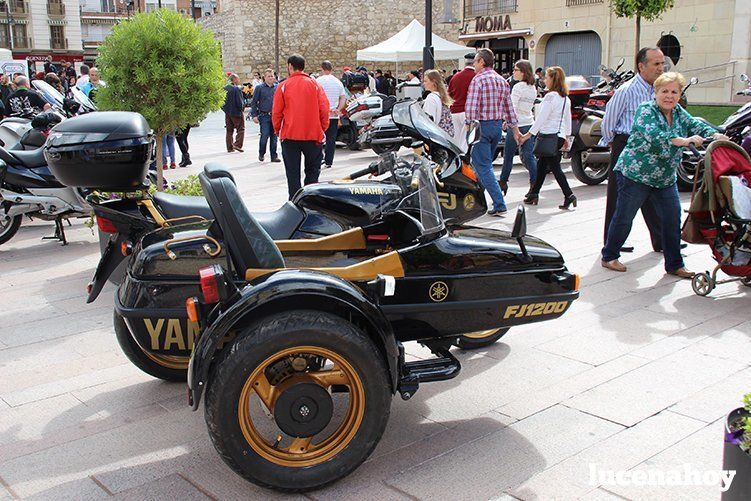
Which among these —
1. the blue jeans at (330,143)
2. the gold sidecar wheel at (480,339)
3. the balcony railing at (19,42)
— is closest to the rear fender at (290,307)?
the gold sidecar wheel at (480,339)

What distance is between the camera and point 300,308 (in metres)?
3.16

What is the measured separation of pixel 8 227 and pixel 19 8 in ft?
198

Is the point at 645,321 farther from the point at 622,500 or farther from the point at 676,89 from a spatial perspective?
the point at 622,500

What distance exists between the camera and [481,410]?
155 inches

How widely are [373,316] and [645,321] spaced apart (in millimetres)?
2807

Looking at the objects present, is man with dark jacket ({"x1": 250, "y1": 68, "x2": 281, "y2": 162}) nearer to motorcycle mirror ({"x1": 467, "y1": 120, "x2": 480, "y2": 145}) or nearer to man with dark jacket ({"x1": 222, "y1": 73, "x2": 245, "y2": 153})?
man with dark jacket ({"x1": 222, "y1": 73, "x2": 245, "y2": 153})

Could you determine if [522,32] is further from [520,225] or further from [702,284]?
[520,225]

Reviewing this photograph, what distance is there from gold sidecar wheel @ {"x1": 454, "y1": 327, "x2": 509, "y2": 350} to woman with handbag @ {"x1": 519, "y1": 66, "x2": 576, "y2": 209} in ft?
16.2

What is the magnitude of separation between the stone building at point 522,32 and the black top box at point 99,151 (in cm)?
2390

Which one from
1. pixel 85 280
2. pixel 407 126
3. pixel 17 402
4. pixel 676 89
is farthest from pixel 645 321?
pixel 85 280

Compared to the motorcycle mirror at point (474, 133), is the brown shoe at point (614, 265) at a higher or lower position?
lower

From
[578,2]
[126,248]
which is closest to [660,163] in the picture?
[126,248]

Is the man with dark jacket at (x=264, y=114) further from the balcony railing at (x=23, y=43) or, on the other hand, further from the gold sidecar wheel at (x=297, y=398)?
the balcony railing at (x=23, y=43)

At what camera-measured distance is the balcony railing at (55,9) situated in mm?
61312
